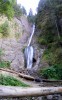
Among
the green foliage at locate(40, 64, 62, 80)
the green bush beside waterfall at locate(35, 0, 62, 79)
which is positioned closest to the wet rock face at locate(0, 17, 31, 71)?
the green bush beside waterfall at locate(35, 0, 62, 79)

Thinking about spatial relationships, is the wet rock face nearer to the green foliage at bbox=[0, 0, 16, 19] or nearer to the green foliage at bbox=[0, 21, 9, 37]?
the green foliage at bbox=[0, 21, 9, 37]

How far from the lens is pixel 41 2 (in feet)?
130

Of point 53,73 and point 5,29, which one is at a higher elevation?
point 5,29

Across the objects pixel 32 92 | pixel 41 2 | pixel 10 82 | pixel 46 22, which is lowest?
pixel 10 82

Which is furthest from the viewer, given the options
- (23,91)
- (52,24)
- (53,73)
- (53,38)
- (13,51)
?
(52,24)

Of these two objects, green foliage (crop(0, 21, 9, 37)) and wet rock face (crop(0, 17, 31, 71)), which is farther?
green foliage (crop(0, 21, 9, 37))

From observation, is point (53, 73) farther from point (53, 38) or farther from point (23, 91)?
point (23, 91)

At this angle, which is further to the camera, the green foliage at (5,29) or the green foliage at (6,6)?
the green foliage at (5,29)

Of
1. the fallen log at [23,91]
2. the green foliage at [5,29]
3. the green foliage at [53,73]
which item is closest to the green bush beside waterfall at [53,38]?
the green foliage at [53,73]

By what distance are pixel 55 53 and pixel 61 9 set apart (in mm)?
6308

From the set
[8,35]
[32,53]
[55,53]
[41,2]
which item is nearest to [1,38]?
[8,35]

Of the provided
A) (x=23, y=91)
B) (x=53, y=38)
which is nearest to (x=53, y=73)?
(x=53, y=38)

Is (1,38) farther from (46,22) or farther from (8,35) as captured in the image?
(46,22)

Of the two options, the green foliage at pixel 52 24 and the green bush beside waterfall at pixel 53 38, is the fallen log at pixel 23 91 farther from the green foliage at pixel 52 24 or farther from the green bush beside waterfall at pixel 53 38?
the green foliage at pixel 52 24
